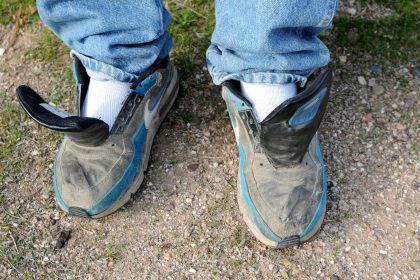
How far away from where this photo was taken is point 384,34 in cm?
243

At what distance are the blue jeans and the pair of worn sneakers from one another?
7cm

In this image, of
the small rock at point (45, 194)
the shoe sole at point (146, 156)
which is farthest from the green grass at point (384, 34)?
the small rock at point (45, 194)

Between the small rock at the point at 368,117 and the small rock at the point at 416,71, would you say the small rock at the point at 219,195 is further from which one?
the small rock at the point at 416,71

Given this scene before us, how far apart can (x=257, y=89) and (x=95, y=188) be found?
67 centimetres

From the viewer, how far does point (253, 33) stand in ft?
5.25

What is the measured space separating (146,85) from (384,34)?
3.90 ft

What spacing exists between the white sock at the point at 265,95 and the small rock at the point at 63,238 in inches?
32.4

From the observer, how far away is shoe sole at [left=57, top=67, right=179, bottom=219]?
1923 mm

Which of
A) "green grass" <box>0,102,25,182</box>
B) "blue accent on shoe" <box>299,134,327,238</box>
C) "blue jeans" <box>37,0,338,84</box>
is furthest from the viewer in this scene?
"green grass" <box>0,102,25,182</box>

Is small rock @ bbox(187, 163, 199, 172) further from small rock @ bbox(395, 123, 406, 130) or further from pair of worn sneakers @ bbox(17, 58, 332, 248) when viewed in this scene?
small rock @ bbox(395, 123, 406, 130)

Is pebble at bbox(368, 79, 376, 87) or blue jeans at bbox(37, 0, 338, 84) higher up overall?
blue jeans at bbox(37, 0, 338, 84)

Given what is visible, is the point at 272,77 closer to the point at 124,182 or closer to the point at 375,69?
the point at 124,182

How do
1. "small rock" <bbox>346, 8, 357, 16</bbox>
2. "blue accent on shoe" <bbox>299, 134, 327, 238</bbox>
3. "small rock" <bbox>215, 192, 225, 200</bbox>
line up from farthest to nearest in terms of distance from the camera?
"small rock" <bbox>346, 8, 357, 16</bbox> < "small rock" <bbox>215, 192, 225, 200</bbox> < "blue accent on shoe" <bbox>299, 134, 327, 238</bbox>

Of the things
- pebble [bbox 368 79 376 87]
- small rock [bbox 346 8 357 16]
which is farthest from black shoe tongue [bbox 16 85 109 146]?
small rock [bbox 346 8 357 16]
